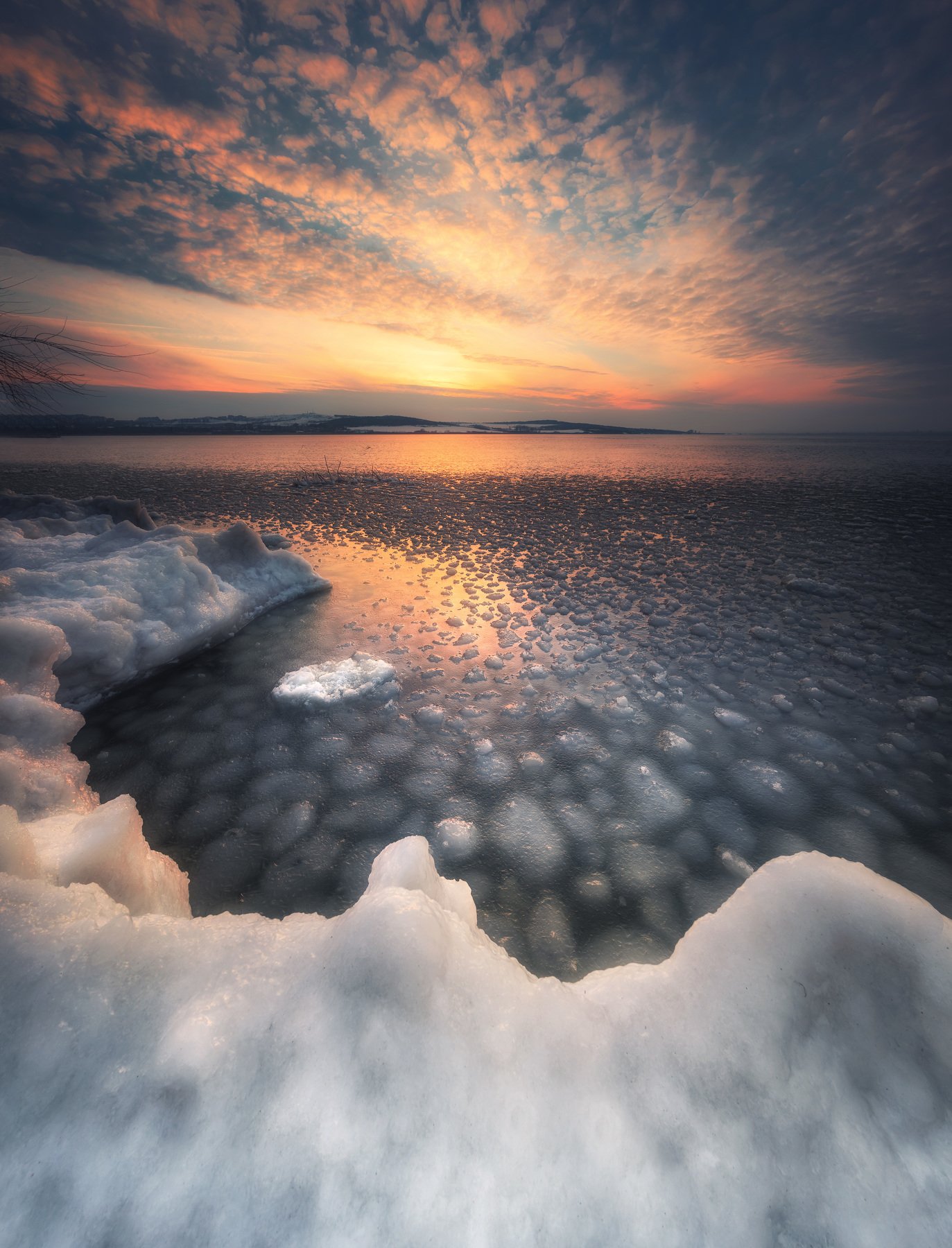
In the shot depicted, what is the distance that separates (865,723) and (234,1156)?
4.10 metres

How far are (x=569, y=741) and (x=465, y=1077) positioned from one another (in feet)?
7.33

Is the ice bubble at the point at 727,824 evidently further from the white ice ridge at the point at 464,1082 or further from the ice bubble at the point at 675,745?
the white ice ridge at the point at 464,1082

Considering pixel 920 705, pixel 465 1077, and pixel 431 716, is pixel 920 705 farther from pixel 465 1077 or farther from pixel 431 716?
pixel 465 1077

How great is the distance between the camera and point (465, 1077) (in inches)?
39.0

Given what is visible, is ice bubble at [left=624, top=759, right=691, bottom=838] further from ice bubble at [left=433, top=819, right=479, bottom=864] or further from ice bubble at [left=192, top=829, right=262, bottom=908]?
ice bubble at [left=192, top=829, right=262, bottom=908]

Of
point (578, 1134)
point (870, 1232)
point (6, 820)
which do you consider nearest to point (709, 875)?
point (870, 1232)

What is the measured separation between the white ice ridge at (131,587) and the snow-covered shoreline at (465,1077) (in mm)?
2562

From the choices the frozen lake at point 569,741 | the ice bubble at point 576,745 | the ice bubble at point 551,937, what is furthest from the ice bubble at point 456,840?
the ice bubble at point 576,745

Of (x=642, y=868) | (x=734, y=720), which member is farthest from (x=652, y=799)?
(x=734, y=720)

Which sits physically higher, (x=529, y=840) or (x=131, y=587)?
(x=131, y=587)

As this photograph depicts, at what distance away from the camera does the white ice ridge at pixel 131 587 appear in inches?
135

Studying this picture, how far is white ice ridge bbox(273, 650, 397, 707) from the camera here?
140 inches

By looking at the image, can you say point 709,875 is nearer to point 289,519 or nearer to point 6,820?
point 6,820

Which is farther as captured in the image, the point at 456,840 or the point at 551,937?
the point at 456,840
